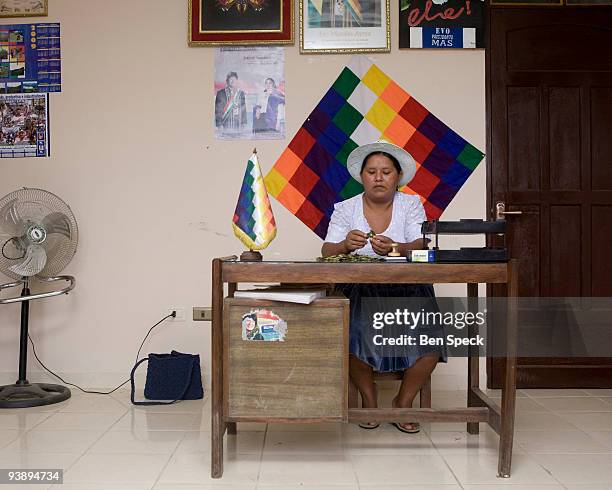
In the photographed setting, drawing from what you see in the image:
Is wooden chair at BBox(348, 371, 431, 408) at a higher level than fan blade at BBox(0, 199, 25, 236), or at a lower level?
lower

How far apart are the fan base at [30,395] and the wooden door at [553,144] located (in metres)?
2.52

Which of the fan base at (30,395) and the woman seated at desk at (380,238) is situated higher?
the woman seated at desk at (380,238)

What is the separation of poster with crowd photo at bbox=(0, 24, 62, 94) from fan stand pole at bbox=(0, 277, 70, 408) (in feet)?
4.01

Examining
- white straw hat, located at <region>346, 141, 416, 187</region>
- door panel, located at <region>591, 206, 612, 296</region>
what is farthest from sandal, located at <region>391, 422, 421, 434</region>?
door panel, located at <region>591, 206, 612, 296</region>

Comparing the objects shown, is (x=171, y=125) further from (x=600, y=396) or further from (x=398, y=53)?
(x=600, y=396)

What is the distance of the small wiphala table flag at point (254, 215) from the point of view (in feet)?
8.18

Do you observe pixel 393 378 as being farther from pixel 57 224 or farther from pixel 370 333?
pixel 57 224

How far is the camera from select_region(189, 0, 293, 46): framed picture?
147 inches

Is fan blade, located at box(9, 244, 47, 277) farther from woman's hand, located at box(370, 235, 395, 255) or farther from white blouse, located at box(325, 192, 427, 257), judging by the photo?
woman's hand, located at box(370, 235, 395, 255)

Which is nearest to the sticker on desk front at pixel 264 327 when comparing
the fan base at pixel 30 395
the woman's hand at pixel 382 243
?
the woman's hand at pixel 382 243

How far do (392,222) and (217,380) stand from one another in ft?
4.11

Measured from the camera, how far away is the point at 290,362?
2.30 meters

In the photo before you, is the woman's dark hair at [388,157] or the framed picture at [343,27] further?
the framed picture at [343,27]

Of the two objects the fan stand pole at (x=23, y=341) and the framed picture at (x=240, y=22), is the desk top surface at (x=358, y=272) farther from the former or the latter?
the framed picture at (x=240, y=22)
